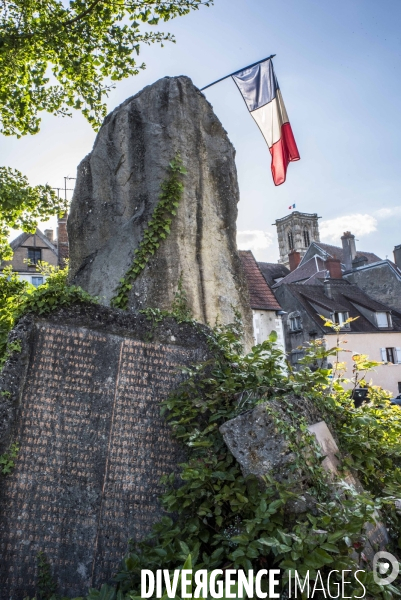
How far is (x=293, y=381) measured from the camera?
14.7ft

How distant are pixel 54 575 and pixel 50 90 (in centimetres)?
1051

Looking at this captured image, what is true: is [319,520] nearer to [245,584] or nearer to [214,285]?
[245,584]

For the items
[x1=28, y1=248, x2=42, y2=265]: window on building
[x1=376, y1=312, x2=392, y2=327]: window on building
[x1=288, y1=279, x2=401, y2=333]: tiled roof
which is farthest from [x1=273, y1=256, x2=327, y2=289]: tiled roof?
[x1=28, y1=248, x2=42, y2=265]: window on building

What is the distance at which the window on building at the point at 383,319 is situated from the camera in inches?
1347

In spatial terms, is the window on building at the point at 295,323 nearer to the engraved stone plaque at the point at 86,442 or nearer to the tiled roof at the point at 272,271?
the tiled roof at the point at 272,271

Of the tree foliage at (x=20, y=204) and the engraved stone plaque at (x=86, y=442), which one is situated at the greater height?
the tree foliage at (x=20, y=204)

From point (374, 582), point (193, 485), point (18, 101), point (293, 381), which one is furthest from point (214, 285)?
point (18, 101)

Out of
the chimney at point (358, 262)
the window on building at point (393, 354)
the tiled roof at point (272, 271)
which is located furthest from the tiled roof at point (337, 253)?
the window on building at point (393, 354)

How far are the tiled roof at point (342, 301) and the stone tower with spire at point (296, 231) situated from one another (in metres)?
63.1

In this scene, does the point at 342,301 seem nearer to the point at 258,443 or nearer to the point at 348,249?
the point at 348,249

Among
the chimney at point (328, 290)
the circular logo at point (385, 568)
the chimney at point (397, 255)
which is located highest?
the chimney at point (397, 255)

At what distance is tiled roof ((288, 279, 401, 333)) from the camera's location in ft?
108

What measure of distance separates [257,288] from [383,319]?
1555 cm

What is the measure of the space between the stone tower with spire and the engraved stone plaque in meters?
96.3
